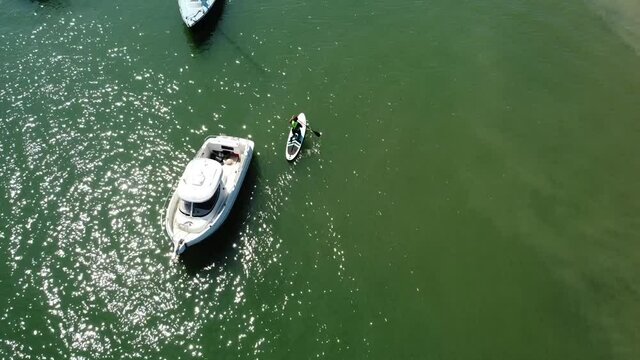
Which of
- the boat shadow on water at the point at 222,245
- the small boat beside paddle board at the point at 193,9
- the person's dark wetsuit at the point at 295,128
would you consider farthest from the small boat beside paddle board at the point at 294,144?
the small boat beside paddle board at the point at 193,9

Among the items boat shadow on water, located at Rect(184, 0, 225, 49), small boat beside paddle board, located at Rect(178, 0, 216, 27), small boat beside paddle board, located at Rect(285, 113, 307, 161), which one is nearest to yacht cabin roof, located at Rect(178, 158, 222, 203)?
small boat beside paddle board, located at Rect(285, 113, 307, 161)

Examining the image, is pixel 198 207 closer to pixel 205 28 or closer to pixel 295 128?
pixel 295 128

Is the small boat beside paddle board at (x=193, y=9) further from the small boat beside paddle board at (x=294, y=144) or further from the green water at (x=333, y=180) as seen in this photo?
the small boat beside paddle board at (x=294, y=144)

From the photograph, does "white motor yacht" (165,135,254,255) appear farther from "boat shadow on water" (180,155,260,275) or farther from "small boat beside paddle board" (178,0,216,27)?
"small boat beside paddle board" (178,0,216,27)

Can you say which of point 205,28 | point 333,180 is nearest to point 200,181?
point 333,180

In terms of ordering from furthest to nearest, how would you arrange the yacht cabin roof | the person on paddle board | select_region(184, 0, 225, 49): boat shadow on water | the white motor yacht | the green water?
select_region(184, 0, 225, 49): boat shadow on water < the person on paddle board < the yacht cabin roof < the white motor yacht < the green water

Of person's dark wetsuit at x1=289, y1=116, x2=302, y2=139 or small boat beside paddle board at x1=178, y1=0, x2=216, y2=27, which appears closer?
person's dark wetsuit at x1=289, y1=116, x2=302, y2=139

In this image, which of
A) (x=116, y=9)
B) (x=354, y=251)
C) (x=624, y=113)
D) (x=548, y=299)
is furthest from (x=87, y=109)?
(x=624, y=113)

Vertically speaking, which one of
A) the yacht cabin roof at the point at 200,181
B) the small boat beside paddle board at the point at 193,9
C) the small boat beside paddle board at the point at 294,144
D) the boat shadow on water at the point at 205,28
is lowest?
the small boat beside paddle board at the point at 294,144
